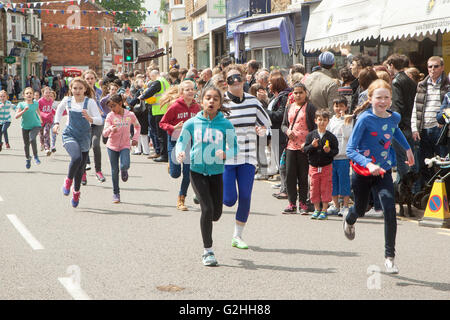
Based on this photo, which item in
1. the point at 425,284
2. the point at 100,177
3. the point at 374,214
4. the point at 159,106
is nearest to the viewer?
the point at 425,284

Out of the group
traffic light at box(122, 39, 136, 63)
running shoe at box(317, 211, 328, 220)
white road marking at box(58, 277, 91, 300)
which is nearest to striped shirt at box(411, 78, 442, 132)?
running shoe at box(317, 211, 328, 220)

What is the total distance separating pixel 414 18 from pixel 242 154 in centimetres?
550

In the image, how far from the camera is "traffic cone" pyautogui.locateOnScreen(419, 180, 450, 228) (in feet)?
29.8

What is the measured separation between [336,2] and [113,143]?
21.6ft

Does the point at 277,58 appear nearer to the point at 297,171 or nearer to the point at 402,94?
the point at 402,94

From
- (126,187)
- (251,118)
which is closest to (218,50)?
(126,187)

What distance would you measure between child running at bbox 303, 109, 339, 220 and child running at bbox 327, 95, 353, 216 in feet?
0.68

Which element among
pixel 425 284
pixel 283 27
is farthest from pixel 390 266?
pixel 283 27

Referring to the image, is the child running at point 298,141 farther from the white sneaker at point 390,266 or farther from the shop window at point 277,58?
the shop window at point 277,58

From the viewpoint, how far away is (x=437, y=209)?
30.1 feet

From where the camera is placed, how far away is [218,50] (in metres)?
38.6

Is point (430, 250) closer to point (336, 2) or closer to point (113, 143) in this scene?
point (113, 143)

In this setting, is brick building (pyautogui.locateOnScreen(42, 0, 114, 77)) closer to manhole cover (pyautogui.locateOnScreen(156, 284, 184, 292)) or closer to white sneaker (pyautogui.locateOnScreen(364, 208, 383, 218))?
white sneaker (pyautogui.locateOnScreen(364, 208, 383, 218))
